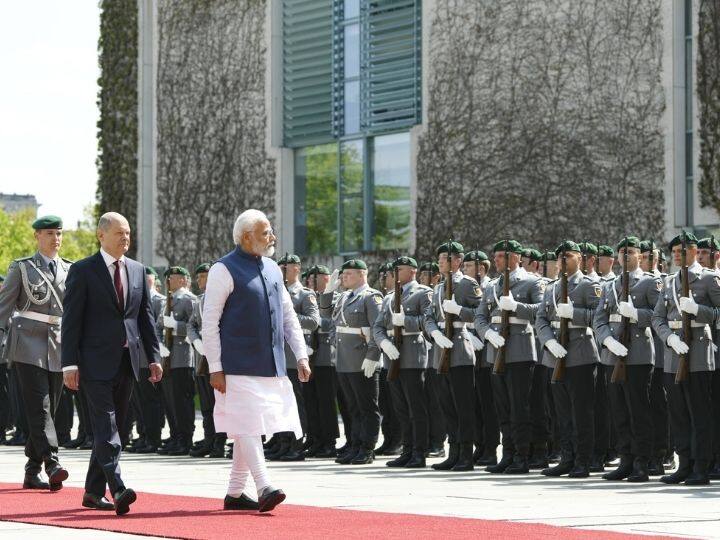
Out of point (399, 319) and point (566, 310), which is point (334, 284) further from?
point (566, 310)

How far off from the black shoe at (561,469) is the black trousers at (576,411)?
0.05 meters

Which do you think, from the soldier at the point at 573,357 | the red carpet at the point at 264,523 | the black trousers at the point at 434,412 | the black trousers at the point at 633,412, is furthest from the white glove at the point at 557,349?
the red carpet at the point at 264,523

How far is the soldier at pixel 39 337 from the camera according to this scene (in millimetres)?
11148

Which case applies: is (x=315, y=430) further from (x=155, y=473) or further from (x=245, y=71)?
(x=245, y=71)

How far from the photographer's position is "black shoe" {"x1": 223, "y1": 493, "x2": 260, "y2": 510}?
9.31 m

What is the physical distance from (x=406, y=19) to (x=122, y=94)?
28.8 feet

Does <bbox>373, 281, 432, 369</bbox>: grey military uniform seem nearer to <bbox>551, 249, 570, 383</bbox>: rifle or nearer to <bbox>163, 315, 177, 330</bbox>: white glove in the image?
<bbox>551, 249, 570, 383</bbox>: rifle

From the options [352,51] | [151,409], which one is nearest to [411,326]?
[151,409]

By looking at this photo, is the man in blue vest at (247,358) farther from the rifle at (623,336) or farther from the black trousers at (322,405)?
the black trousers at (322,405)

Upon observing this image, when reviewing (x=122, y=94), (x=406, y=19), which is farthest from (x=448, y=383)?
(x=122, y=94)

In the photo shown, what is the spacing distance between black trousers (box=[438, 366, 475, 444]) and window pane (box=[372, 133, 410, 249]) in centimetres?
1192

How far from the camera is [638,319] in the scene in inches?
496

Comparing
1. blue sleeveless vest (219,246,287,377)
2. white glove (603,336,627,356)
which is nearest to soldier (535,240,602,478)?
white glove (603,336,627,356)

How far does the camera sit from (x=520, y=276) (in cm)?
1366
